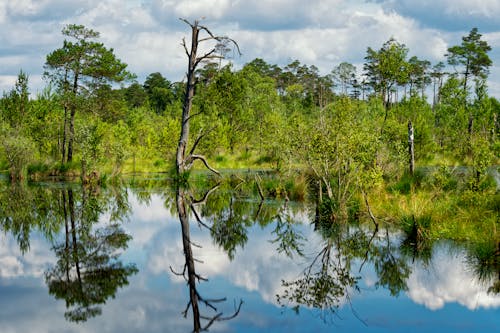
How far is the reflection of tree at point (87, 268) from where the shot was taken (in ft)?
32.1

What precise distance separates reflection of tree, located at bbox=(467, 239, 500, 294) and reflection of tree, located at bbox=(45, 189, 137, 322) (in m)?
7.03

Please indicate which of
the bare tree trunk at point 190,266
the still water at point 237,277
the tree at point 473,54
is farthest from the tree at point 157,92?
the still water at point 237,277

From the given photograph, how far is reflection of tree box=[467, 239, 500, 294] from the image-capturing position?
1051 centimetres

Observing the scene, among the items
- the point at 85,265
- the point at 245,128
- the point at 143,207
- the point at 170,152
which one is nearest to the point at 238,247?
the point at 85,265

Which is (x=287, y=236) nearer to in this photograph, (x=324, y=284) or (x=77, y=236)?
(x=324, y=284)

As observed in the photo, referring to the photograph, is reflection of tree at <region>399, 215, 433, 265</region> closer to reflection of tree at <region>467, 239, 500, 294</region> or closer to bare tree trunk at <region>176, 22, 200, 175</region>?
reflection of tree at <region>467, 239, 500, 294</region>

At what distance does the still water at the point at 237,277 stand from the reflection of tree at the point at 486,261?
3 centimetres

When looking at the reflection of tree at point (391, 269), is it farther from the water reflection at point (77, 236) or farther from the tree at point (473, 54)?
the tree at point (473, 54)

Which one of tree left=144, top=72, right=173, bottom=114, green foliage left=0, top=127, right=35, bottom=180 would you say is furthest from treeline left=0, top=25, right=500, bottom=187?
tree left=144, top=72, right=173, bottom=114

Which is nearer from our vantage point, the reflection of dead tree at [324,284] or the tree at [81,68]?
the reflection of dead tree at [324,284]

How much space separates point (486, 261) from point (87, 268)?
8490mm

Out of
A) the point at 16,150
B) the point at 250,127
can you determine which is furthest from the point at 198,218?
the point at 250,127

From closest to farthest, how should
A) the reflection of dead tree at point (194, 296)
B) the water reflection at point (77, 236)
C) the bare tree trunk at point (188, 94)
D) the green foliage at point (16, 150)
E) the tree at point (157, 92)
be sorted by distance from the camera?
the reflection of dead tree at point (194, 296), the water reflection at point (77, 236), the bare tree trunk at point (188, 94), the green foliage at point (16, 150), the tree at point (157, 92)

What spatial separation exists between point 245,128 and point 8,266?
44.5 m
